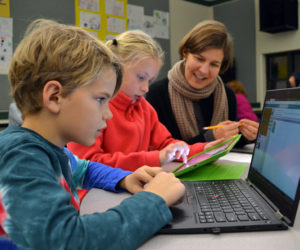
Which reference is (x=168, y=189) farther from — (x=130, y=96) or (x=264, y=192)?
(x=130, y=96)

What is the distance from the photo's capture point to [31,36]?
0.60 m

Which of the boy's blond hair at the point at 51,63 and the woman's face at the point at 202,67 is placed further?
the woman's face at the point at 202,67

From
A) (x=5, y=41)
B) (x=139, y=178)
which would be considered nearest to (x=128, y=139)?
(x=139, y=178)

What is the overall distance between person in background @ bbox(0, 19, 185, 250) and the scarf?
103 centimetres

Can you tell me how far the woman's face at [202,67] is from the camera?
5.23 feet

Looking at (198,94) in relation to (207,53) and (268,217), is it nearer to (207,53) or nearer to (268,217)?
(207,53)

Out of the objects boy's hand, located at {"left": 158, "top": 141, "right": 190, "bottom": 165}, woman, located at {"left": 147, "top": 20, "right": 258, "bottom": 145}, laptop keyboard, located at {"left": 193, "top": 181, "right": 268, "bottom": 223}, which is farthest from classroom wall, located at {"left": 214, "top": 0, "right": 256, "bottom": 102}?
laptop keyboard, located at {"left": 193, "top": 181, "right": 268, "bottom": 223}

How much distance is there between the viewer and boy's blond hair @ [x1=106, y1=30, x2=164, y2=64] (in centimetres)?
118

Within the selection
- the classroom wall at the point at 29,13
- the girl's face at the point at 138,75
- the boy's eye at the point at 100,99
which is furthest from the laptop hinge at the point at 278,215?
the classroom wall at the point at 29,13

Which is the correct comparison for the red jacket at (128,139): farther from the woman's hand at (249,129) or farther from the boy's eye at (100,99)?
the boy's eye at (100,99)

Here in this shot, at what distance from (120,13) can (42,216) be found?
3.69 meters

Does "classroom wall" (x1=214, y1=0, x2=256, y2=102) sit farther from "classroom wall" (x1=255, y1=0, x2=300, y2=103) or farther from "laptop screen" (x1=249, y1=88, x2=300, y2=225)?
"laptop screen" (x1=249, y1=88, x2=300, y2=225)

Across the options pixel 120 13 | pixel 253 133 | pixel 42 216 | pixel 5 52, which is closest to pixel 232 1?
pixel 120 13

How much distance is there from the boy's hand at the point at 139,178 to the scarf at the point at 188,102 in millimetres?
948
